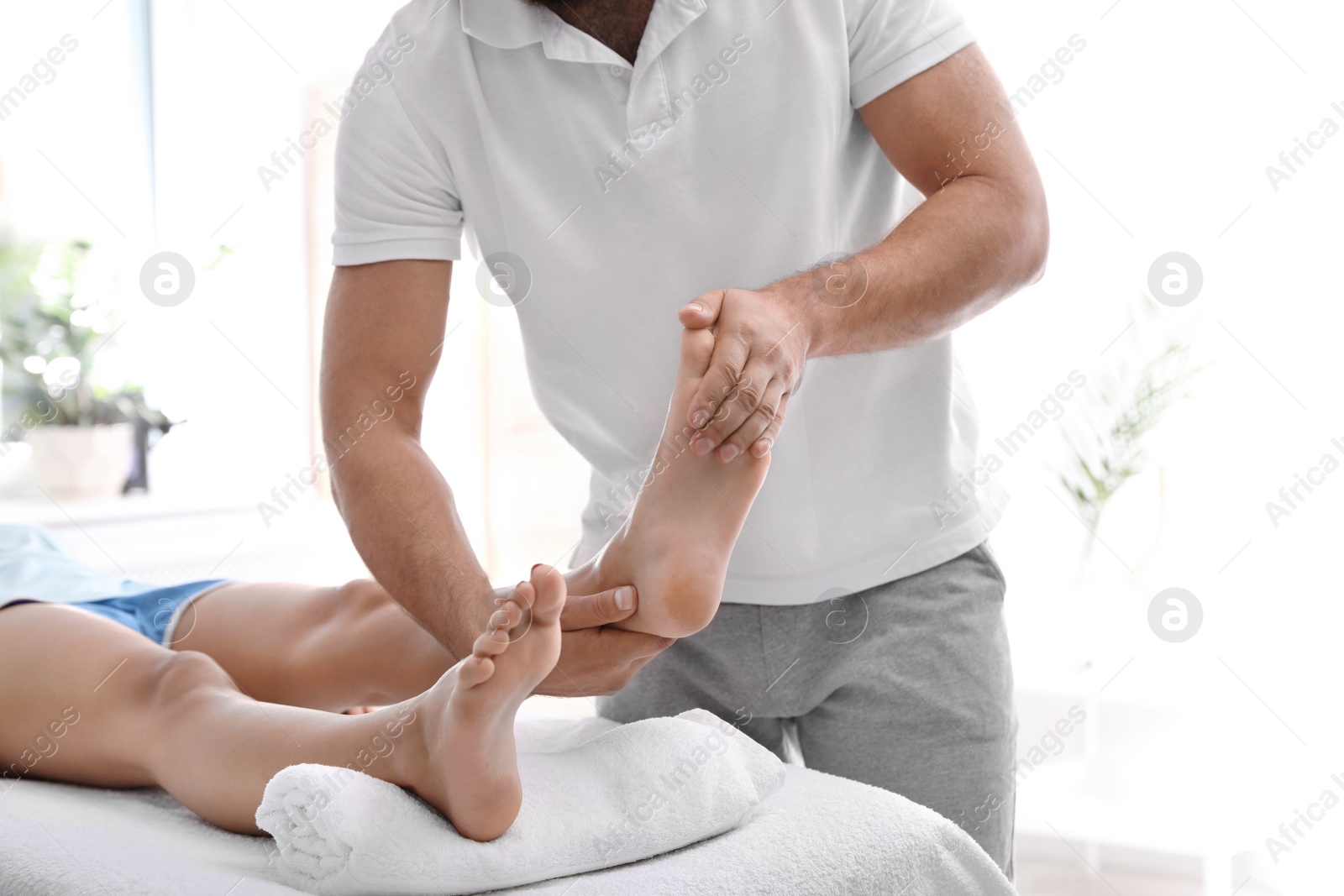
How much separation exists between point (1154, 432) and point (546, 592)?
187 cm

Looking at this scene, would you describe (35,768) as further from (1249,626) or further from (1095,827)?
(1249,626)

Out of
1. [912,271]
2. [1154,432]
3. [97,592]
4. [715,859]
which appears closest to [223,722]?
[715,859]

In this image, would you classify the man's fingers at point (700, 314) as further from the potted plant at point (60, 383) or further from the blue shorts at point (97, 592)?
the potted plant at point (60, 383)

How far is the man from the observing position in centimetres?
95

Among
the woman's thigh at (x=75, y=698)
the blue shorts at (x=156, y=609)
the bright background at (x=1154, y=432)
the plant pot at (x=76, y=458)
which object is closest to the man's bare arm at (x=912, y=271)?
the woman's thigh at (x=75, y=698)

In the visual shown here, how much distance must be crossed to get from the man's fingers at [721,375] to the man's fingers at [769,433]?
1.6 inches

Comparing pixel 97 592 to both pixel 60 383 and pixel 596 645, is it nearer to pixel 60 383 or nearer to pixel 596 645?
pixel 596 645

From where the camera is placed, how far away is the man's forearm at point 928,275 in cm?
79

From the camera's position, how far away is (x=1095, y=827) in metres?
1.97

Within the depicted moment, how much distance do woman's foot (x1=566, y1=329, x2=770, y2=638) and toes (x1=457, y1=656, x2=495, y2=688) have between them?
0.18m

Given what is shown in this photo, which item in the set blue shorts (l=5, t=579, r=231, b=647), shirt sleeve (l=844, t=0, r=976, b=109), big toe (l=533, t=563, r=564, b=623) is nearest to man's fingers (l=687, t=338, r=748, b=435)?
big toe (l=533, t=563, r=564, b=623)

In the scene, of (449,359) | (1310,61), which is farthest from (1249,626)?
(449,359)

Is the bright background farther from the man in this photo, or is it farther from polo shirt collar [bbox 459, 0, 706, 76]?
polo shirt collar [bbox 459, 0, 706, 76]

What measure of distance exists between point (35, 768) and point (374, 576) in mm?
400
